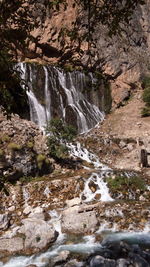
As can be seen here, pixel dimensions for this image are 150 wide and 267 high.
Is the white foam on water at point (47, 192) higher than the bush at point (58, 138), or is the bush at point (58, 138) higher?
the bush at point (58, 138)

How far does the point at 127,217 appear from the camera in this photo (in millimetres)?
10266

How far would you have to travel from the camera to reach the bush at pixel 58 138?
53.5ft

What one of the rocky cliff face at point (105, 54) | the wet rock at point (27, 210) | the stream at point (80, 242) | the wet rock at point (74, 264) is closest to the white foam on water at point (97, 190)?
the stream at point (80, 242)

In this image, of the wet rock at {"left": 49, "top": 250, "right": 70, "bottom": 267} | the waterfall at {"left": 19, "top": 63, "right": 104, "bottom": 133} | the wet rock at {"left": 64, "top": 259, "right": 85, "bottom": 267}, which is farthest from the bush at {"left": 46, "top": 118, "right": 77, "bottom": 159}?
the wet rock at {"left": 64, "top": 259, "right": 85, "bottom": 267}

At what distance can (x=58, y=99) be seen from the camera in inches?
1093

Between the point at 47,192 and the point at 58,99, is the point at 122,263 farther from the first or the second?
the point at 58,99

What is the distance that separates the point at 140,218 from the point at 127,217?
18.1 inches

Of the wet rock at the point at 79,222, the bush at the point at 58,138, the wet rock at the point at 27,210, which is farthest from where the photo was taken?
the bush at the point at 58,138

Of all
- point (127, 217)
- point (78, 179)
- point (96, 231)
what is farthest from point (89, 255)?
point (78, 179)

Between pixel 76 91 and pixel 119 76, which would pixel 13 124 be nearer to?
pixel 76 91

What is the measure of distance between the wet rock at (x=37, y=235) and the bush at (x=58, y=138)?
7.17 metres

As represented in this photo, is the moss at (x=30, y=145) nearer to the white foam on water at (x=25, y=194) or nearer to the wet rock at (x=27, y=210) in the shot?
the white foam on water at (x=25, y=194)

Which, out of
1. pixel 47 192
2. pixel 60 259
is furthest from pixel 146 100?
pixel 60 259

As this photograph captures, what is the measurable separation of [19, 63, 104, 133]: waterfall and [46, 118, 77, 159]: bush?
6.74m
